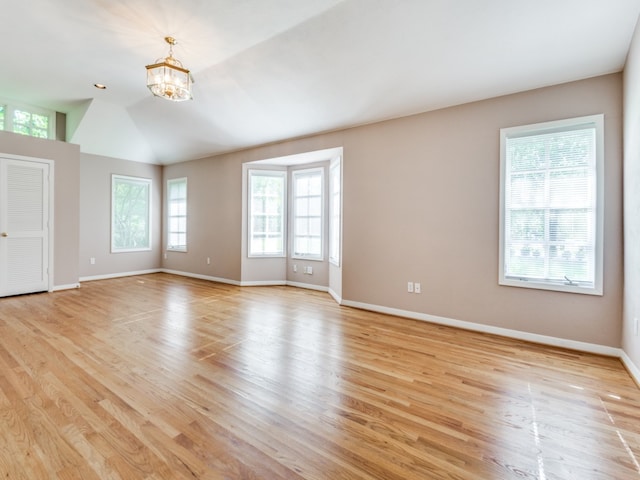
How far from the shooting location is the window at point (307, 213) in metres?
5.89

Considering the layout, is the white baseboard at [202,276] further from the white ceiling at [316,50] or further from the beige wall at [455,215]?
the white ceiling at [316,50]

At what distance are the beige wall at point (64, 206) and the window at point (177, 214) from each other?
2.13 metres

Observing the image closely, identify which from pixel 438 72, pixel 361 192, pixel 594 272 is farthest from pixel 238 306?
pixel 594 272

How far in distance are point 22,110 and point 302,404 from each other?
24.6ft

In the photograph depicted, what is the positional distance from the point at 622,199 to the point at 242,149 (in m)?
5.78

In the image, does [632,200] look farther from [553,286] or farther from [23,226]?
[23,226]

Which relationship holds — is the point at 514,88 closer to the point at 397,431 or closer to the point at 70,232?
the point at 397,431

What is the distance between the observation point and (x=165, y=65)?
3.20m

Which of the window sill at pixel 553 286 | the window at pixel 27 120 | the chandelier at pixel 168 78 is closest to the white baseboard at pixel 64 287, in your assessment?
the window at pixel 27 120

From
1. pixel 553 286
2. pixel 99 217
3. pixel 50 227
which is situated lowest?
pixel 553 286

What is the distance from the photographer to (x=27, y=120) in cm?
569

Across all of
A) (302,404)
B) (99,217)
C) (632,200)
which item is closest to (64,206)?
(99,217)

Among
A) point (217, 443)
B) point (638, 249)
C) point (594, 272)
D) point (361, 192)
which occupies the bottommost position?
point (217, 443)

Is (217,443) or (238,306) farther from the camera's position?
(238,306)
